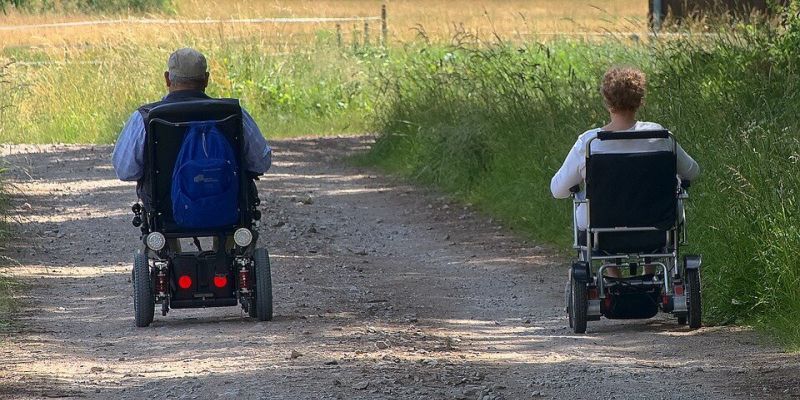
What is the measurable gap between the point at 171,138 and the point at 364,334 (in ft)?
4.59

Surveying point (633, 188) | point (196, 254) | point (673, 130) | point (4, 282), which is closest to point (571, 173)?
point (633, 188)

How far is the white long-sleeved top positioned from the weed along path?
0.72 m

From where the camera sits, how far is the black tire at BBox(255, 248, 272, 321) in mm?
8016

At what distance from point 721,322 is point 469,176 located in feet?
20.8

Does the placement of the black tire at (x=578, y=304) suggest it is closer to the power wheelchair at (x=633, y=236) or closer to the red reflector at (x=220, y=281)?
the power wheelchair at (x=633, y=236)

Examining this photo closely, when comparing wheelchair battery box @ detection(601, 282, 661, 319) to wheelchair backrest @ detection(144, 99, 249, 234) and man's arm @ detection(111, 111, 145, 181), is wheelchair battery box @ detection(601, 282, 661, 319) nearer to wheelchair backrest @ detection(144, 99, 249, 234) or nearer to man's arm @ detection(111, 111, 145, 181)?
wheelchair backrest @ detection(144, 99, 249, 234)

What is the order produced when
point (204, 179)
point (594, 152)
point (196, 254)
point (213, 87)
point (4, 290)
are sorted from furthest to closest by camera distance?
point (213, 87), point (4, 290), point (196, 254), point (204, 179), point (594, 152)

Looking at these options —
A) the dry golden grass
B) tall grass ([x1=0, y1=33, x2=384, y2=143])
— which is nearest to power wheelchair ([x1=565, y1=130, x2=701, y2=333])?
the dry golden grass

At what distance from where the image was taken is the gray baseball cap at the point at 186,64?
8141mm

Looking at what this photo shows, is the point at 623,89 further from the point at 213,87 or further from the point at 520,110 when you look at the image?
the point at 213,87

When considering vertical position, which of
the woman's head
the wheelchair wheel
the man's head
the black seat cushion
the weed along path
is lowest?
the weed along path

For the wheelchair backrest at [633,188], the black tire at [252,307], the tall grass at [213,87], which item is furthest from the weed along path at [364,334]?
the tall grass at [213,87]

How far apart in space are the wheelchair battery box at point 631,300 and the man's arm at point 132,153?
247 centimetres

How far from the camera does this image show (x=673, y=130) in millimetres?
10938
